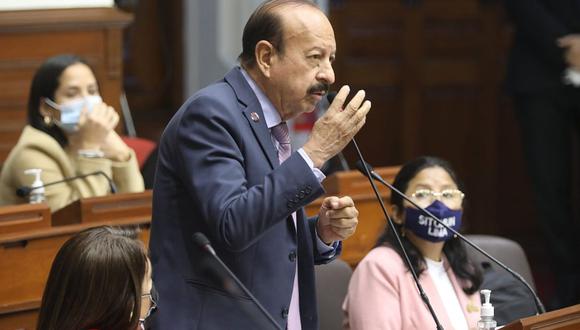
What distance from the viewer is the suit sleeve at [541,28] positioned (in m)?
5.34

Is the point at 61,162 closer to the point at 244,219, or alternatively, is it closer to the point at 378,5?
the point at 244,219

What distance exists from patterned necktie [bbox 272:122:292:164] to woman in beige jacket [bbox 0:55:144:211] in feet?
5.44

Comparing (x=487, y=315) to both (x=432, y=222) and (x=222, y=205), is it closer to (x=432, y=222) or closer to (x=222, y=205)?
(x=432, y=222)

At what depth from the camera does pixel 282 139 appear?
2898mm

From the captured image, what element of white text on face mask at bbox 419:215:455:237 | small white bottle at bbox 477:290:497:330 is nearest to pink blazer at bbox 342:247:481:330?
white text on face mask at bbox 419:215:455:237

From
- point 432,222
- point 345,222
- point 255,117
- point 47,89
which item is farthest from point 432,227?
point 47,89

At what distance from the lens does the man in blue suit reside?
103 inches

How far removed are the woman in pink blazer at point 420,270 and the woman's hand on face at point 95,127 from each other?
1.20m

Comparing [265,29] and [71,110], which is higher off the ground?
[265,29]

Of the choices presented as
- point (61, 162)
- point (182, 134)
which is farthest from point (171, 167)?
point (61, 162)

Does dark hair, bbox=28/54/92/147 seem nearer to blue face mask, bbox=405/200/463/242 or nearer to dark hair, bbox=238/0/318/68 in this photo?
blue face mask, bbox=405/200/463/242

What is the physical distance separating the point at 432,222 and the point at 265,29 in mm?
1061

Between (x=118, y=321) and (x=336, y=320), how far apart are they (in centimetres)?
123

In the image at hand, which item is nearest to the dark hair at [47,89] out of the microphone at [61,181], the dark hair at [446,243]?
the microphone at [61,181]
